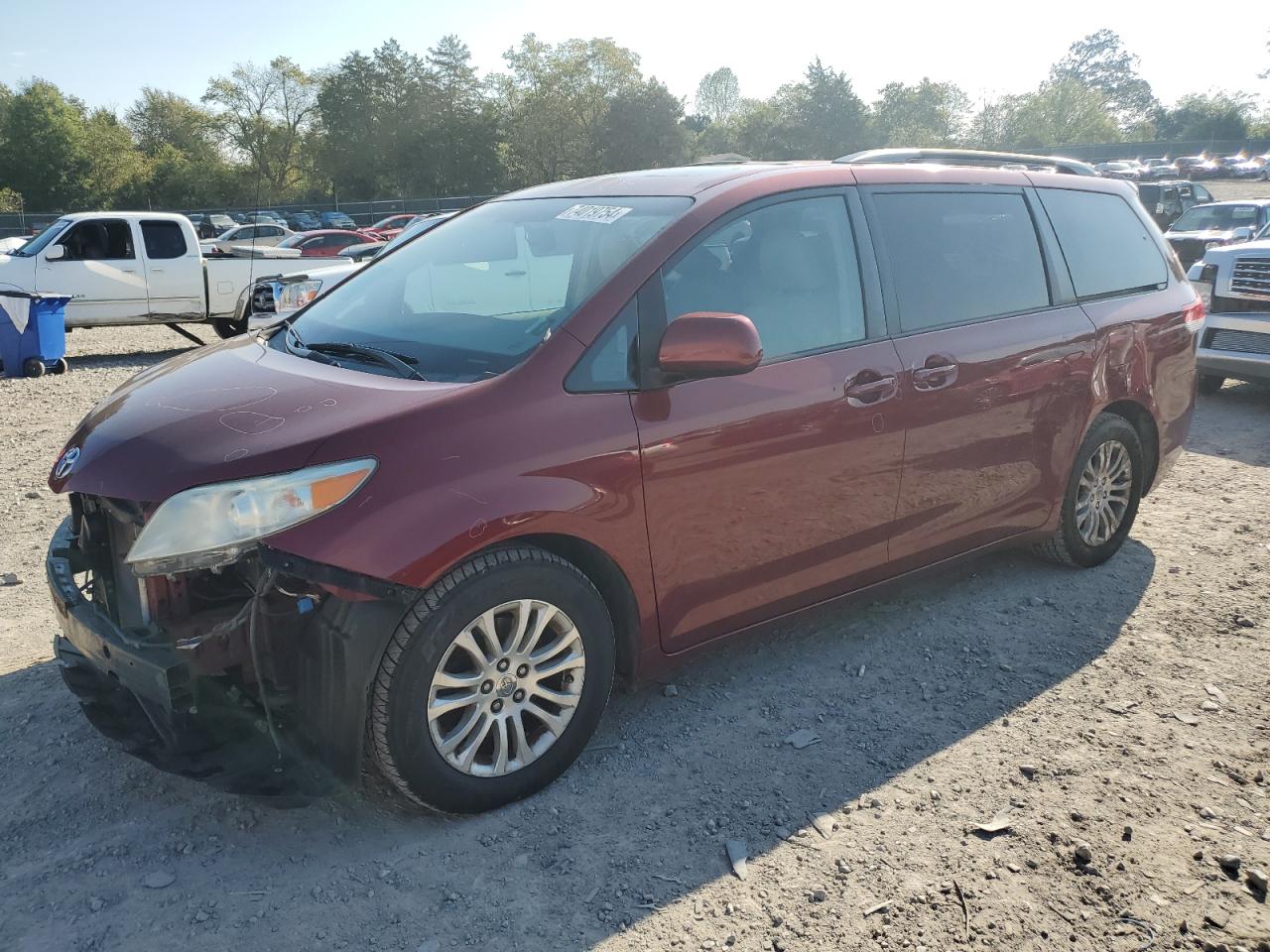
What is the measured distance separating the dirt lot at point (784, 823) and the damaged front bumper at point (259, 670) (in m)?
0.33

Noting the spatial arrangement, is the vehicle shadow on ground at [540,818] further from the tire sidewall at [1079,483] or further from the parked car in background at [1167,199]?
the parked car in background at [1167,199]

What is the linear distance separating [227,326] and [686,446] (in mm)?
13541

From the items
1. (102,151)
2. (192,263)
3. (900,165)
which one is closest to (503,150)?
(102,151)

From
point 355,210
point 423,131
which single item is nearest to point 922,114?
point 423,131

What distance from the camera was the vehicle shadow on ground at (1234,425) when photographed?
24.8 feet

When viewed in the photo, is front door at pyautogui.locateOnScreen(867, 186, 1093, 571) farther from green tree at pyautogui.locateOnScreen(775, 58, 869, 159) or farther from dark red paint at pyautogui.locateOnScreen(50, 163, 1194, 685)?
green tree at pyautogui.locateOnScreen(775, 58, 869, 159)

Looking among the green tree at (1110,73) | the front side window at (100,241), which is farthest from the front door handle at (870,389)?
the green tree at (1110,73)

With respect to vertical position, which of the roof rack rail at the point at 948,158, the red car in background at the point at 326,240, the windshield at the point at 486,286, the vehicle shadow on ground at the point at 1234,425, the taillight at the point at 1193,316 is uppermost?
the red car in background at the point at 326,240

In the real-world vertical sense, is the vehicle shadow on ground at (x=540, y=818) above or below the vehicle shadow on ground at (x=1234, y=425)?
above

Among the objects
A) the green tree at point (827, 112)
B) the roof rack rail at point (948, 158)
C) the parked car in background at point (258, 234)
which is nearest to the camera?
the roof rack rail at point (948, 158)

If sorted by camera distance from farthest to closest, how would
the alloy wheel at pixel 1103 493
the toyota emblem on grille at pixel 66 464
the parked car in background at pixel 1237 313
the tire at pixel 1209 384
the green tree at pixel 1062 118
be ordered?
the green tree at pixel 1062 118 < the tire at pixel 1209 384 < the parked car in background at pixel 1237 313 < the alloy wheel at pixel 1103 493 < the toyota emblem on grille at pixel 66 464

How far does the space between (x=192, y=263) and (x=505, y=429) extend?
1286 centimetres

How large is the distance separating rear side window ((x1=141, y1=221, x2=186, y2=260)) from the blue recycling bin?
2408mm

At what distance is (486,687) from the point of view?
2.91 meters
